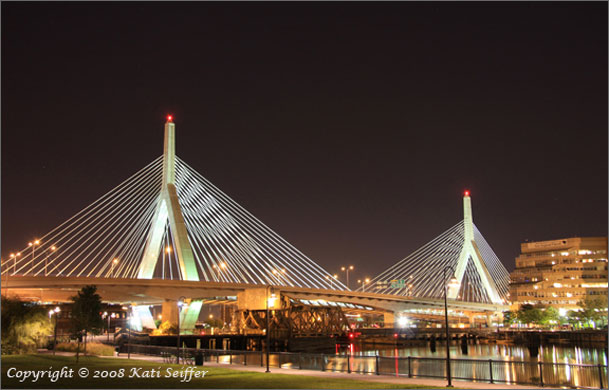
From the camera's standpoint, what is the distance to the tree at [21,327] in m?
39.2

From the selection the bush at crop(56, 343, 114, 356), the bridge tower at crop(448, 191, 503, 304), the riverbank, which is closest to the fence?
the riverbank

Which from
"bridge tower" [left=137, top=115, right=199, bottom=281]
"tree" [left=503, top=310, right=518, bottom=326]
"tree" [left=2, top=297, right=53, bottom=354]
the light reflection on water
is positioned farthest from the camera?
"tree" [left=503, top=310, right=518, bottom=326]

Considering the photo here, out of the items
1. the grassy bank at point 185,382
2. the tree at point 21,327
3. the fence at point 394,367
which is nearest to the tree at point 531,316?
the fence at point 394,367

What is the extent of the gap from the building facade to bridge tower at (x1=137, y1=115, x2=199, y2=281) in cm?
9435

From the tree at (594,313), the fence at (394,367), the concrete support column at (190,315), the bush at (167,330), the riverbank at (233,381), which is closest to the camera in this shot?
the riverbank at (233,381)

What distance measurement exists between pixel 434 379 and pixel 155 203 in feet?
134

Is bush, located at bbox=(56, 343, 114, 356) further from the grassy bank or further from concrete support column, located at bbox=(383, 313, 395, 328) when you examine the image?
concrete support column, located at bbox=(383, 313, 395, 328)

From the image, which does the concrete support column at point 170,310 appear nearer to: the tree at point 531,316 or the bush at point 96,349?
the bush at point 96,349

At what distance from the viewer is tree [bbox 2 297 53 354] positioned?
39.2m

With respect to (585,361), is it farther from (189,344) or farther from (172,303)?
(172,303)

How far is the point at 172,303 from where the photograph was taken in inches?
3054

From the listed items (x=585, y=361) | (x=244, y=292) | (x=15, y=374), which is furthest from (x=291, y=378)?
(x=244, y=292)

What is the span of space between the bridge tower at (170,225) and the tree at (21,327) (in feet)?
54.6

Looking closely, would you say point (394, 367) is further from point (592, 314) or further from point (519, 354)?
point (592, 314)
